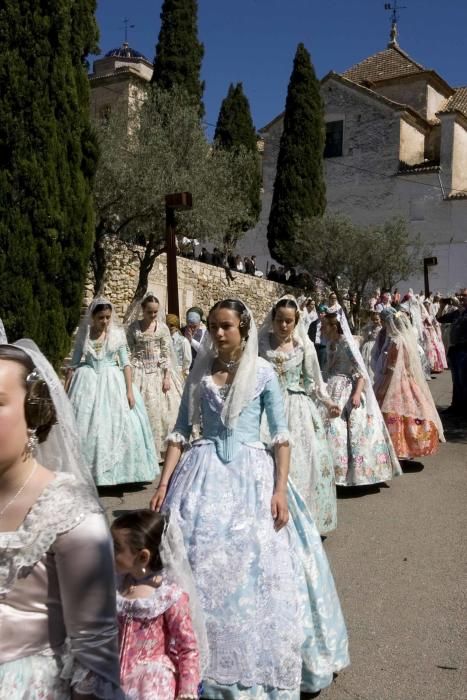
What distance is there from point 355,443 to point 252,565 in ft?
13.7

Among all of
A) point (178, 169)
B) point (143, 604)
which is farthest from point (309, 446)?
point (178, 169)

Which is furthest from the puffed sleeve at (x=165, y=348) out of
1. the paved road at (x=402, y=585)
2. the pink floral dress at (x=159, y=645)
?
the pink floral dress at (x=159, y=645)

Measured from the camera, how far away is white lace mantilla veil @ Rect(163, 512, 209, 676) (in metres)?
2.74

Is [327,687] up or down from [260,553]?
down

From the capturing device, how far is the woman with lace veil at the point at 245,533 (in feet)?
Result: 10.2

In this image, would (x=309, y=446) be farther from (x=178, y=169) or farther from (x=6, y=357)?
(x=178, y=169)

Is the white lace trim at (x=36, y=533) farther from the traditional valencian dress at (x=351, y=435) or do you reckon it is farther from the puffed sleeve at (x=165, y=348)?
the puffed sleeve at (x=165, y=348)

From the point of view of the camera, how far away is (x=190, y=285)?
24.4 metres

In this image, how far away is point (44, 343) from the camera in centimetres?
1091

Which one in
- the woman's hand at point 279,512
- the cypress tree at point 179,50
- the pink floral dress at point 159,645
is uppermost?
the cypress tree at point 179,50

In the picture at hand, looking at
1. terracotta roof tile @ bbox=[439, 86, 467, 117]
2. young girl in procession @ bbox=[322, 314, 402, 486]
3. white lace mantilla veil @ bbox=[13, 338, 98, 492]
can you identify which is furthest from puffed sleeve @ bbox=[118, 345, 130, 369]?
terracotta roof tile @ bbox=[439, 86, 467, 117]

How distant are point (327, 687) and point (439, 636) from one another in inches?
35.0

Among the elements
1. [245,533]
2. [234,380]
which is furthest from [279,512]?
[234,380]

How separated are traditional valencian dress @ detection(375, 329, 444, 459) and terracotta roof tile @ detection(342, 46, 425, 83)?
1315 inches
